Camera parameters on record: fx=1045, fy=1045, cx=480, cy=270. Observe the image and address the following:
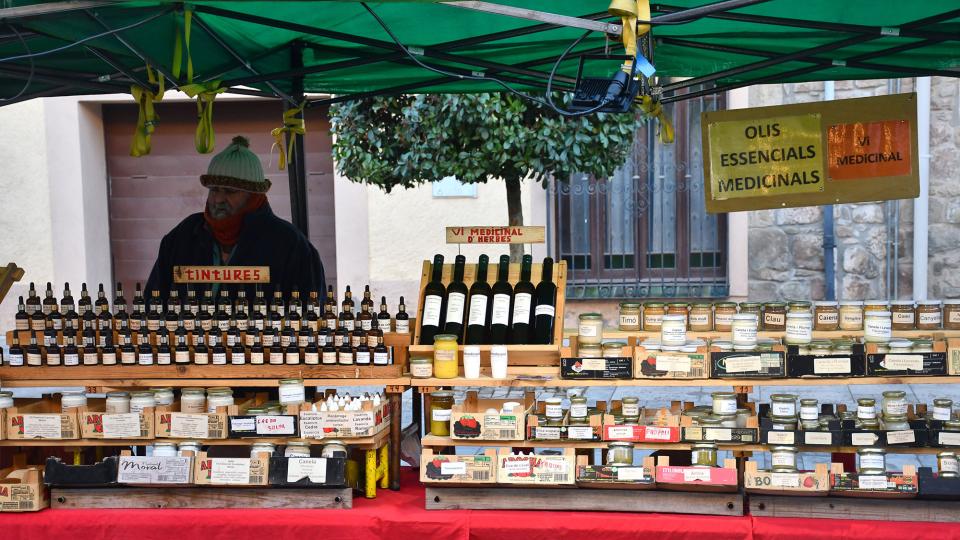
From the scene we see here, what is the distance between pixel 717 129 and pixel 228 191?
247 cm

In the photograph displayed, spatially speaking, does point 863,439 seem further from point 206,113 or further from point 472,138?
point 472,138

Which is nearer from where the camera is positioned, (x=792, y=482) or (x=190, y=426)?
(x=792, y=482)

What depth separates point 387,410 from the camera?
4.10m

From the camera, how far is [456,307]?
13.4 ft

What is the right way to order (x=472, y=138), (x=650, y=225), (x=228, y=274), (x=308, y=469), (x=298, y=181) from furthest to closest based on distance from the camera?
(x=650, y=225)
(x=472, y=138)
(x=298, y=181)
(x=228, y=274)
(x=308, y=469)

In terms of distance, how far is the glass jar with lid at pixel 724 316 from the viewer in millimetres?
3928

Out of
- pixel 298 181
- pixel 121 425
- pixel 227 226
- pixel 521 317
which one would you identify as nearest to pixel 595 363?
pixel 521 317

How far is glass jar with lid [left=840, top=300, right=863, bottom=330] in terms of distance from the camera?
3855 mm

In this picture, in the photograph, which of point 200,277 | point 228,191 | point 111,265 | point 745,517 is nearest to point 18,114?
point 111,265

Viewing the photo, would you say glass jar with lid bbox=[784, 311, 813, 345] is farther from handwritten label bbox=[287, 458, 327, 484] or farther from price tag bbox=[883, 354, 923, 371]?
handwritten label bbox=[287, 458, 327, 484]

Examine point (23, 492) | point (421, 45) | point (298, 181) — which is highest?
point (421, 45)

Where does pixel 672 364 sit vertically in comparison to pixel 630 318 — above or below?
below

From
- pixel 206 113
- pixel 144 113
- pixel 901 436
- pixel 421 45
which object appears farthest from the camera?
pixel 421 45

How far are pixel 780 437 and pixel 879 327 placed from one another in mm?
532
